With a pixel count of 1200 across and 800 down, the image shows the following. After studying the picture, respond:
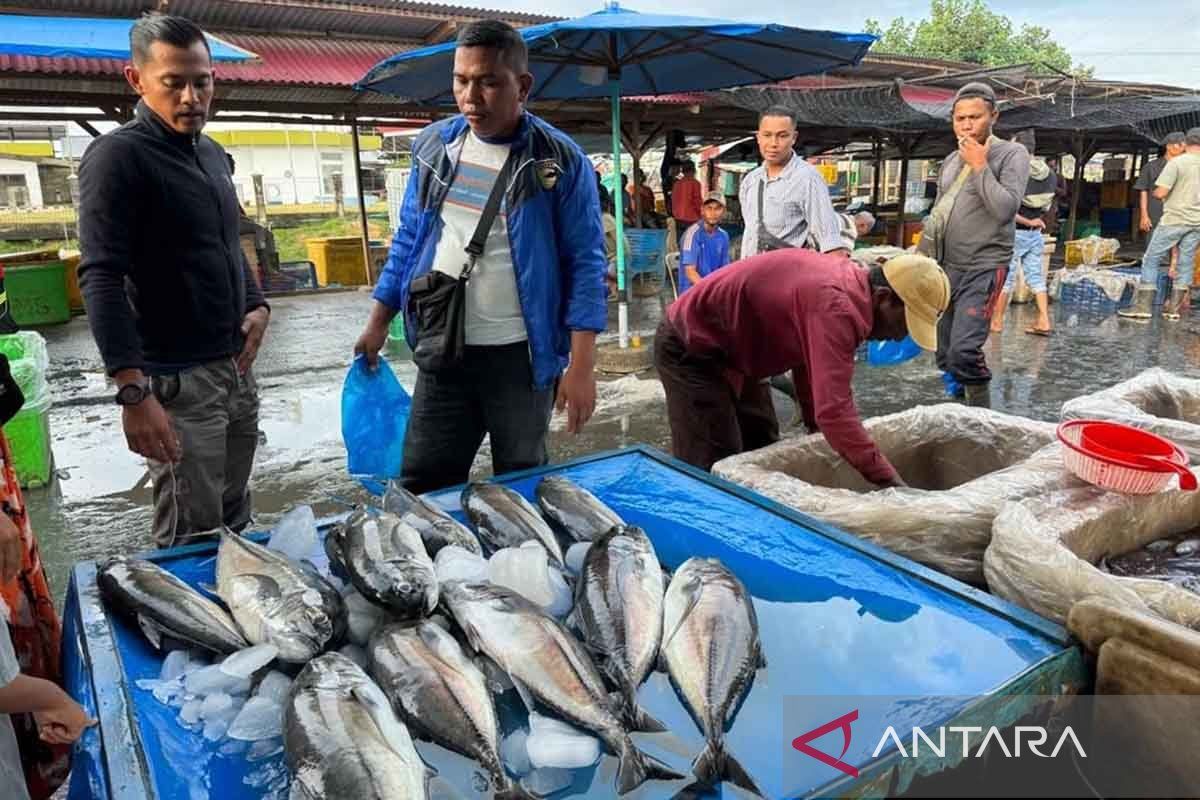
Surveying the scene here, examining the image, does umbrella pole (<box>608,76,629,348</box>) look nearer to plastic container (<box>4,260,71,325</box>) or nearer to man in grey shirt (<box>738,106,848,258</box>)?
man in grey shirt (<box>738,106,848,258</box>)

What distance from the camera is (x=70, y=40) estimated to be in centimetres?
659

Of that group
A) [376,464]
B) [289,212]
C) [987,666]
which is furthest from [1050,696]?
[289,212]

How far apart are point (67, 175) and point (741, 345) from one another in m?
26.1

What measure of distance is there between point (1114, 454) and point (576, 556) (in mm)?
1913

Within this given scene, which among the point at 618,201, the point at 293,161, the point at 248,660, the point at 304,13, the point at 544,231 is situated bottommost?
the point at 248,660

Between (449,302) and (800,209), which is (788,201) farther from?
(449,302)

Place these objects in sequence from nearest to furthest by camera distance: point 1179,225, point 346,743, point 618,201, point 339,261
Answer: point 346,743 → point 618,201 → point 1179,225 → point 339,261

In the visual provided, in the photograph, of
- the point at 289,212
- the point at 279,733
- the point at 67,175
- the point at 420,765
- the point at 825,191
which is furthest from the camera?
the point at 289,212

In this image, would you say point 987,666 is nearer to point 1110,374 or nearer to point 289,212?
point 1110,374

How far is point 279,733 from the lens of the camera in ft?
4.59

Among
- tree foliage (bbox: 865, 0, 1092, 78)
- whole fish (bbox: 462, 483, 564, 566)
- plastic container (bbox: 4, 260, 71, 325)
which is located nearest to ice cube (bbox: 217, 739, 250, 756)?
whole fish (bbox: 462, 483, 564, 566)

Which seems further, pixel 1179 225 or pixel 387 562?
pixel 1179 225

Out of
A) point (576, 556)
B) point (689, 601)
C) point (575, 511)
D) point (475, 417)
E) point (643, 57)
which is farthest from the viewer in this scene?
point (643, 57)

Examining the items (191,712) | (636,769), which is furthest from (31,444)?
(636,769)
